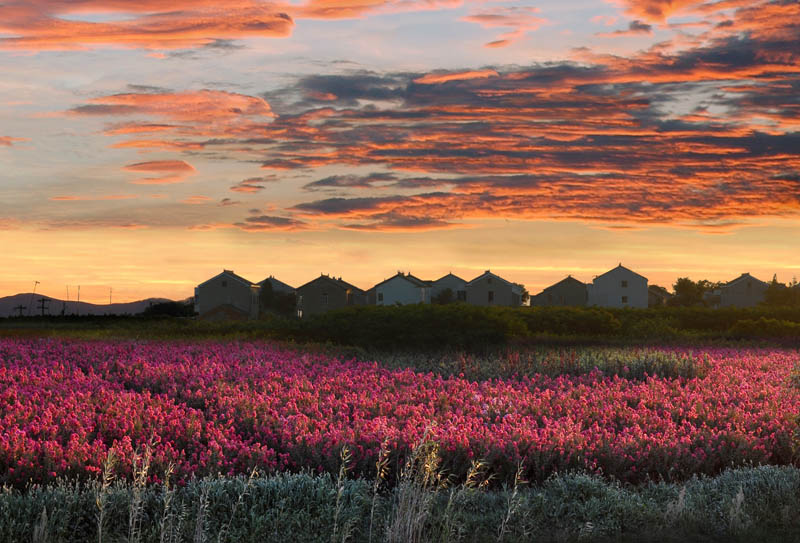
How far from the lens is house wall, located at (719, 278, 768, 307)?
9106 cm

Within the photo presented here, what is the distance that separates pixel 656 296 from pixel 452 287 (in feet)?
81.8

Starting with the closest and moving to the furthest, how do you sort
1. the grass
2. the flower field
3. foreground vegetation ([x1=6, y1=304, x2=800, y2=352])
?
1. the grass
2. the flower field
3. foreground vegetation ([x1=6, y1=304, x2=800, y2=352])

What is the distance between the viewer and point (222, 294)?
81312 mm

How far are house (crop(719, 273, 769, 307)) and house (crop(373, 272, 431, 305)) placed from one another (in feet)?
114

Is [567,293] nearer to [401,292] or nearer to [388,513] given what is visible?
[401,292]

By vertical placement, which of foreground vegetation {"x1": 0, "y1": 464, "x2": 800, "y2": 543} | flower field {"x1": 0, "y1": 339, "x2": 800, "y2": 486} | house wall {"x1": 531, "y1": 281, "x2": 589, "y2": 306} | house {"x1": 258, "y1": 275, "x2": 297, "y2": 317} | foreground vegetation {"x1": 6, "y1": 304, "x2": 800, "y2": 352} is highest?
house wall {"x1": 531, "y1": 281, "x2": 589, "y2": 306}

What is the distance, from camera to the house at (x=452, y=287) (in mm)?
86312

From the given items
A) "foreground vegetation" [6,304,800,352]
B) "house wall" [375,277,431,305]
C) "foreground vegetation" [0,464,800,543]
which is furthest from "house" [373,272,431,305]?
"foreground vegetation" [0,464,800,543]

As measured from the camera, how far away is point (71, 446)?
908 cm

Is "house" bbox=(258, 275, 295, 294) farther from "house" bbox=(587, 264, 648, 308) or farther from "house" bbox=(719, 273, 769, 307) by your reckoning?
"house" bbox=(719, 273, 769, 307)

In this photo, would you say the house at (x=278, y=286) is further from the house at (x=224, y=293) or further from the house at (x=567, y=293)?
the house at (x=567, y=293)

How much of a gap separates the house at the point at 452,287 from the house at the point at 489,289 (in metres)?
0.89

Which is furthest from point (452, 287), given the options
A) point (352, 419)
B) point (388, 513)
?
point (388, 513)

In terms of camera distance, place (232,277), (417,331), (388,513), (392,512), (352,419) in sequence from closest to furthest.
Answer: (392,512) → (388,513) → (352,419) → (417,331) → (232,277)
